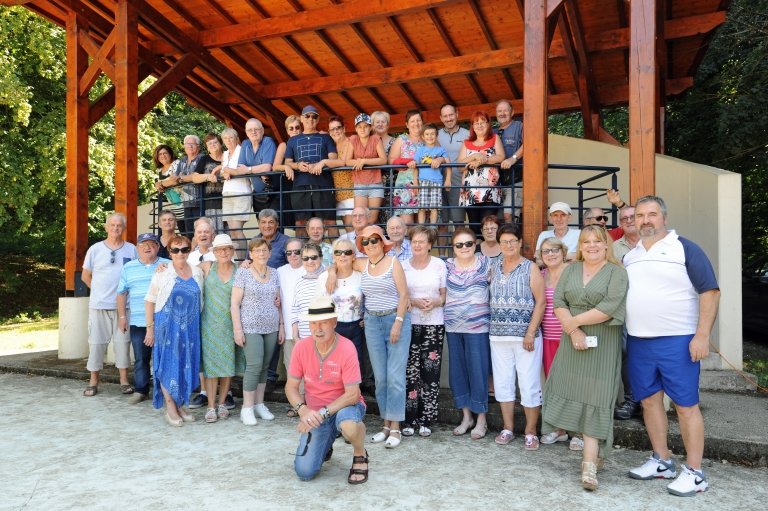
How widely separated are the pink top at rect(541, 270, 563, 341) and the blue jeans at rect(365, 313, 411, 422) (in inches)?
39.4

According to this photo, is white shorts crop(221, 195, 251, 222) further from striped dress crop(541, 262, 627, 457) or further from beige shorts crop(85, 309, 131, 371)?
striped dress crop(541, 262, 627, 457)

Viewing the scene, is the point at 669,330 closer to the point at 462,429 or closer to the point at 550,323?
the point at 550,323

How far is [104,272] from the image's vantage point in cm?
642

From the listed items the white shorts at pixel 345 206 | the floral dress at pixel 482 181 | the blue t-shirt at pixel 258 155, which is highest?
the blue t-shirt at pixel 258 155

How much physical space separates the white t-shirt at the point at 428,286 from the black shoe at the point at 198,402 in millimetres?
2334

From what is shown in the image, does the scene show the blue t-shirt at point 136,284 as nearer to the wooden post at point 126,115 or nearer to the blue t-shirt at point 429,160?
the wooden post at point 126,115

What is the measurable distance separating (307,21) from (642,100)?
5.15m

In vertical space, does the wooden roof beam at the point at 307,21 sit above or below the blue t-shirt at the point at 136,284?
above

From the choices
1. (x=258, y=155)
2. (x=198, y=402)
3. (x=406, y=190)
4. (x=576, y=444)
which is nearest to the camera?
(x=576, y=444)

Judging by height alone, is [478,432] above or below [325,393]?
below

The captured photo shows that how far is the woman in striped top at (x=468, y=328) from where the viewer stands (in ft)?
15.1

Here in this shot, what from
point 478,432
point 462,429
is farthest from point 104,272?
point 478,432

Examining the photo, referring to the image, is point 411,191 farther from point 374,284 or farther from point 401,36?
point 401,36

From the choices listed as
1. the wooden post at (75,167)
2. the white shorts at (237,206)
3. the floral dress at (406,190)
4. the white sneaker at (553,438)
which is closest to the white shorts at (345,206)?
the floral dress at (406,190)
